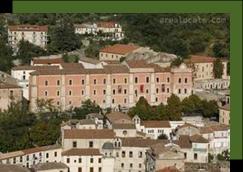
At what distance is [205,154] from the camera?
31.2 feet

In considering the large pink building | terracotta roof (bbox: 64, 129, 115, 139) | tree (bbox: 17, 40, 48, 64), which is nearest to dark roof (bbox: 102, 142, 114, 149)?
terracotta roof (bbox: 64, 129, 115, 139)

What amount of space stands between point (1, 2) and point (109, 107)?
4127mm

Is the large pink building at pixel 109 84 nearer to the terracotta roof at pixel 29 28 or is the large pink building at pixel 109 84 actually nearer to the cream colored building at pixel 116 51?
the cream colored building at pixel 116 51

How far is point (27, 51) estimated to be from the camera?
11391mm

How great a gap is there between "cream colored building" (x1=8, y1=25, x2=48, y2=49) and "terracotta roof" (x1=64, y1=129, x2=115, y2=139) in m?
2.45

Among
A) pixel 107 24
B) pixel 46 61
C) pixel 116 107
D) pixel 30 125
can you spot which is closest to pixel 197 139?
pixel 116 107

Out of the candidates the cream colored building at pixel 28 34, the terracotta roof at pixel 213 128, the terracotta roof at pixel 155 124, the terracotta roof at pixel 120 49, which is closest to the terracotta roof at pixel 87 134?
the terracotta roof at pixel 155 124

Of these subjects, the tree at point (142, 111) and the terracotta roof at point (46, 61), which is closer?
the tree at point (142, 111)

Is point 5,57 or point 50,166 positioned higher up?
point 5,57

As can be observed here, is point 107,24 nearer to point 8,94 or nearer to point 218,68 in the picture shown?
point 218,68

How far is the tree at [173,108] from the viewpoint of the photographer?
10211 millimetres

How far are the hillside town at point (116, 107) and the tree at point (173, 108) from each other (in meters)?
0.01

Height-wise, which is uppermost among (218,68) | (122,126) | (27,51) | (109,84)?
(27,51)

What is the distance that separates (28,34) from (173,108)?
2.74 metres
